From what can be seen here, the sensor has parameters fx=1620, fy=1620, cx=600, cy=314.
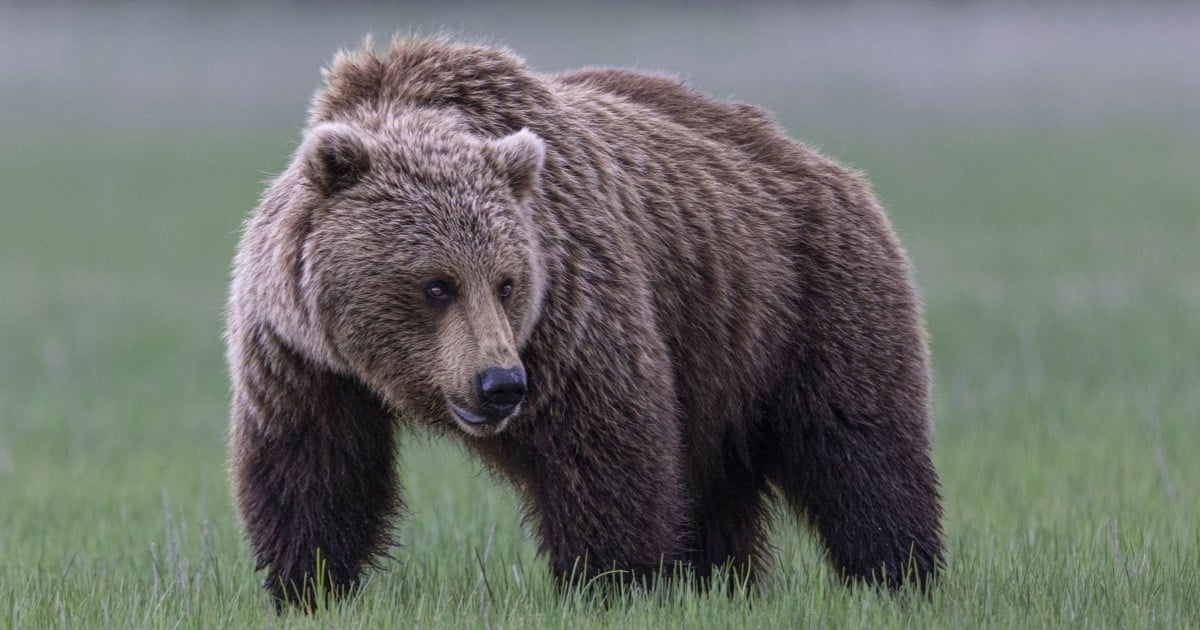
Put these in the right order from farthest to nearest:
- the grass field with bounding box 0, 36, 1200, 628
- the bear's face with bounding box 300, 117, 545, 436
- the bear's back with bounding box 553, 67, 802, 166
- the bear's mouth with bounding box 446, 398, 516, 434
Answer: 1. the bear's back with bounding box 553, 67, 802, 166
2. the grass field with bounding box 0, 36, 1200, 628
3. the bear's face with bounding box 300, 117, 545, 436
4. the bear's mouth with bounding box 446, 398, 516, 434

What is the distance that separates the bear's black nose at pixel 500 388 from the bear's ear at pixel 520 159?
0.69m

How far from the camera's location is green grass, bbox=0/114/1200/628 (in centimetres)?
498

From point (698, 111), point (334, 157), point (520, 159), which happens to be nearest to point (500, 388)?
point (520, 159)

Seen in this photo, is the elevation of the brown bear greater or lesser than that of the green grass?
greater

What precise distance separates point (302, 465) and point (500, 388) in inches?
36.1

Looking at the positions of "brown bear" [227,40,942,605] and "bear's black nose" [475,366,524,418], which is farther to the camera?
"brown bear" [227,40,942,605]

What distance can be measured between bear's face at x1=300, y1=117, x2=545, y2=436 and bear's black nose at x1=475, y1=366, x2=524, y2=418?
5cm

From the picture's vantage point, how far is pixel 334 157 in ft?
15.7

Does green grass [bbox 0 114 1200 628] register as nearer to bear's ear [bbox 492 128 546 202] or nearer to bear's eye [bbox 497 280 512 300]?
bear's eye [bbox 497 280 512 300]

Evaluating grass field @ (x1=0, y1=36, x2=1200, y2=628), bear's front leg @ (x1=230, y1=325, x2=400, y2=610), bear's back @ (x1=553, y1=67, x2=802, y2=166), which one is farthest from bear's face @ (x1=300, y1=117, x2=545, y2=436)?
bear's back @ (x1=553, y1=67, x2=802, y2=166)

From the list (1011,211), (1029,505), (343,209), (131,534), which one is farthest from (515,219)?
(1011,211)

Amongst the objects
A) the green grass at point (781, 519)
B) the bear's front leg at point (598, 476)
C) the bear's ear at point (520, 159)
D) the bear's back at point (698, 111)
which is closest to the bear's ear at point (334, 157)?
the bear's ear at point (520, 159)

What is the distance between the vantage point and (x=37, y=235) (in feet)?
71.9

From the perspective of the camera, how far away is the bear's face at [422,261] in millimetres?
4656
